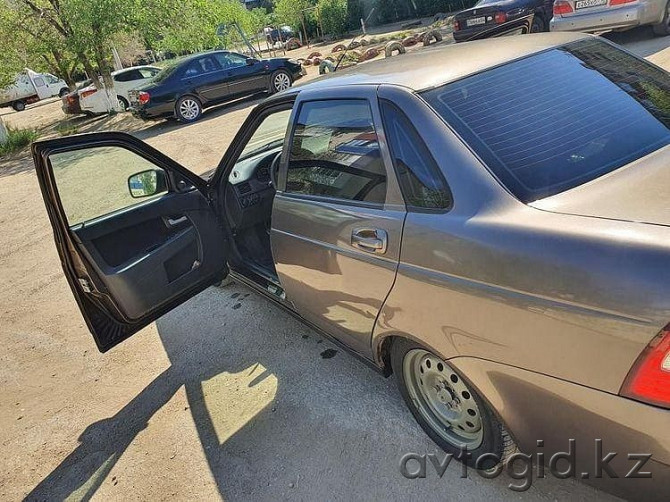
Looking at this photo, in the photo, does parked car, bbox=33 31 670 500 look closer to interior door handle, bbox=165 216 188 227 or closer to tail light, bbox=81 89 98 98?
interior door handle, bbox=165 216 188 227

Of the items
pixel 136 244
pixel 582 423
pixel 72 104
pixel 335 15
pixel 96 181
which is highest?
pixel 335 15

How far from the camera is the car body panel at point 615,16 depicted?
803 centimetres

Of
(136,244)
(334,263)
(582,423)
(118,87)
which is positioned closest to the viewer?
(582,423)

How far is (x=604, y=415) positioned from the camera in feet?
4.71

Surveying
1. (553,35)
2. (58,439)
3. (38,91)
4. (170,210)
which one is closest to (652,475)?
(553,35)

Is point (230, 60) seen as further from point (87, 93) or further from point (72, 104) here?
point (72, 104)

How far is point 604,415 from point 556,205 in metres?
0.66

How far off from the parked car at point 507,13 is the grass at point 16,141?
1384cm

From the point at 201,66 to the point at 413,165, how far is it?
506 inches

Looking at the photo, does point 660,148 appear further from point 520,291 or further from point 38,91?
point 38,91

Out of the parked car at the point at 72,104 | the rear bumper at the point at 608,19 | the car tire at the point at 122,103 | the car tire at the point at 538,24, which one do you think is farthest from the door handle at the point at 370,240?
the parked car at the point at 72,104

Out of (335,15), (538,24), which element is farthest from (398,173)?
(335,15)

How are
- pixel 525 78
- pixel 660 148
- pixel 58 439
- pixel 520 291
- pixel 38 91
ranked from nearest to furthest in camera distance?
pixel 520 291 → pixel 660 148 → pixel 525 78 → pixel 58 439 → pixel 38 91

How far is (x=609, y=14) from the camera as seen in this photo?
26.8 feet
